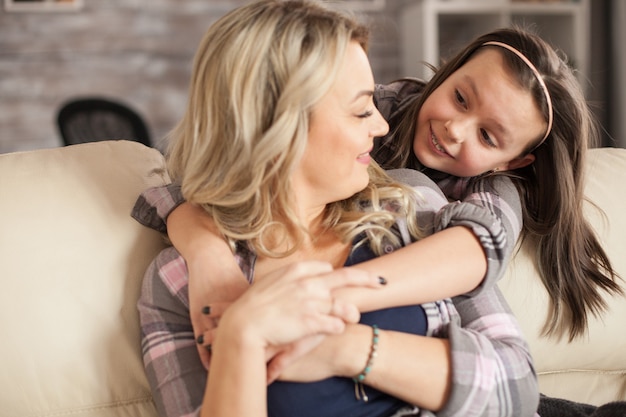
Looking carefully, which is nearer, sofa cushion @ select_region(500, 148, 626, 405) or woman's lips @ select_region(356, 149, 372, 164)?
woman's lips @ select_region(356, 149, 372, 164)

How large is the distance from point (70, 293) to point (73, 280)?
0.02 m

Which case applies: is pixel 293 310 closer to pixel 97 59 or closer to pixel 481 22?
pixel 97 59

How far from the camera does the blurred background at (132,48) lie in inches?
167

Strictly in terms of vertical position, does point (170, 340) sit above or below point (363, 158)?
below

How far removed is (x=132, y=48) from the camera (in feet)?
14.3

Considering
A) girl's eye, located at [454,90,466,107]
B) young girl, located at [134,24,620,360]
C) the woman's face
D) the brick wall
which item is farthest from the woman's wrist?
the brick wall

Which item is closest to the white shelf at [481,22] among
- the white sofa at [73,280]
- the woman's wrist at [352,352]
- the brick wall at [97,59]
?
the brick wall at [97,59]

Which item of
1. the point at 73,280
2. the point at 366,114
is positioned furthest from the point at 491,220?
the point at 73,280

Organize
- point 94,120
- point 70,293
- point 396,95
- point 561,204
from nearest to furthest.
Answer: point 70,293 → point 561,204 → point 396,95 → point 94,120

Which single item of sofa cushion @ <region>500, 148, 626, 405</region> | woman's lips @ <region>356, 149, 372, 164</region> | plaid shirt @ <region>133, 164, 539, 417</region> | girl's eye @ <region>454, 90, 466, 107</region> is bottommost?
sofa cushion @ <region>500, 148, 626, 405</region>

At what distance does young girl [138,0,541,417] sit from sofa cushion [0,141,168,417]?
9cm

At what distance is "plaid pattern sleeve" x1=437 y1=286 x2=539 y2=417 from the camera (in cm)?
107

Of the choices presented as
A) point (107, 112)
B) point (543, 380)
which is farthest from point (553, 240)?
point (107, 112)

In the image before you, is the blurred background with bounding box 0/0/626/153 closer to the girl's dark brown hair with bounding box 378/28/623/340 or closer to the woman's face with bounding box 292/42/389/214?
the girl's dark brown hair with bounding box 378/28/623/340
